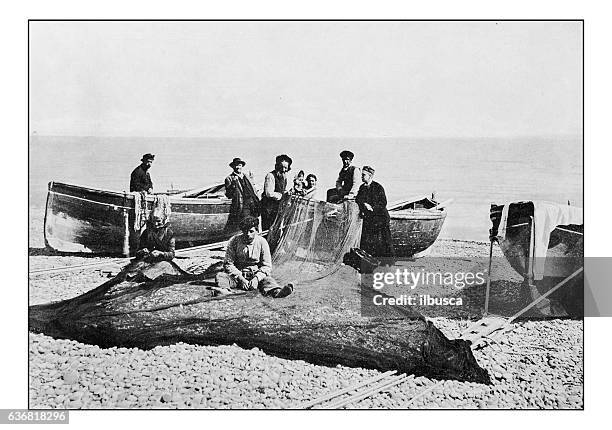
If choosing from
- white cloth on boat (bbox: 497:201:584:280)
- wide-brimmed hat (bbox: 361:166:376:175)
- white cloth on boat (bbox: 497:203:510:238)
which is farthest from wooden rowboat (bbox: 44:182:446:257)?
white cloth on boat (bbox: 497:201:584:280)

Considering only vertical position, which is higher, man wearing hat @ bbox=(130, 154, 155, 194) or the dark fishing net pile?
man wearing hat @ bbox=(130, 154, 155, 194)

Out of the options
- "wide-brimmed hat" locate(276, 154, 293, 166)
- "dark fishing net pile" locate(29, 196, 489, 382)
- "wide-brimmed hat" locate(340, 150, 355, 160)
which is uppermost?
"wide-brimmed hat" locate(340, 150, 355, 160)

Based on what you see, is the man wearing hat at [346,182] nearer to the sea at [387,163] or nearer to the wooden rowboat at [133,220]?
the sea at [387,163]

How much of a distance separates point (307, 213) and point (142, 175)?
1.09 m

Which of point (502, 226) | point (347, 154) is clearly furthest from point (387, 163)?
point (502, 226)

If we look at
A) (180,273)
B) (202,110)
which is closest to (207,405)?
(180,273)

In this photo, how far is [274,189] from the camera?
146 inches

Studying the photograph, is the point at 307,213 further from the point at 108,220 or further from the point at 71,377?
the point at 71,377

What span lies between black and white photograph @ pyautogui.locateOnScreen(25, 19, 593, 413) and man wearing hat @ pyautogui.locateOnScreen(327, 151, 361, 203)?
1cm

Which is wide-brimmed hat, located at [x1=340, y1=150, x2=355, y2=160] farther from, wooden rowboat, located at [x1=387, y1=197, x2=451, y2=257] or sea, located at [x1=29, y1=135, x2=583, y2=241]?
wooden rowboat, located at [x1=387, y1=197, x2=451, y2=257]

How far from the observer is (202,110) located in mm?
3668

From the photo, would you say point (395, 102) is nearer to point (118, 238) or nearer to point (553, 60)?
point (553, 60)

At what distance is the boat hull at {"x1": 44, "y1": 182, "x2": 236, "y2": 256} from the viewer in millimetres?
3691

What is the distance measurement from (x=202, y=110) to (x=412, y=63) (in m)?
1.37
